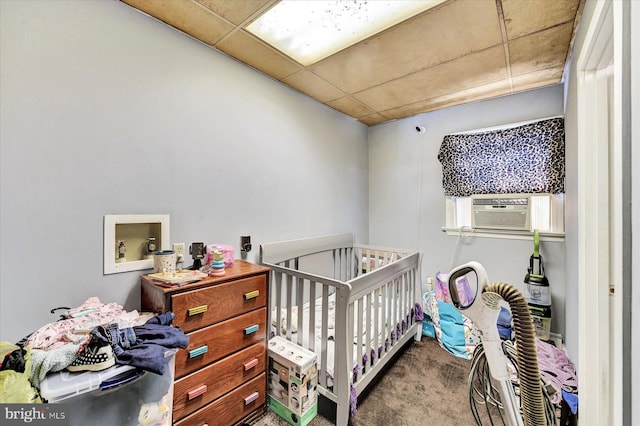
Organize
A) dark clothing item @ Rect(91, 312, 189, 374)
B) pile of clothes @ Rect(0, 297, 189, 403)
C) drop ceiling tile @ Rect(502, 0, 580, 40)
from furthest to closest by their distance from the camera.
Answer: drop ceiling tile @ Rect(502, 0, 580, 40), dark clothing item @ Rect(91, 312, 189, 374), pile of clothes @ Rect(0, 297, 189, 403)

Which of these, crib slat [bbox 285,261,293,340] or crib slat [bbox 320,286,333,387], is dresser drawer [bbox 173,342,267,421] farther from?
crib slat [bbox 320,286,333,387]

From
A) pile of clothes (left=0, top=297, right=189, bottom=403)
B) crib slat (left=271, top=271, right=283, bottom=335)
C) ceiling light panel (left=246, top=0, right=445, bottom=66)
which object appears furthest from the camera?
crib slat (left=271, top=271, right=283, bottom=335)

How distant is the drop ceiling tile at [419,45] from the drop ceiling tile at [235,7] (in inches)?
25.7

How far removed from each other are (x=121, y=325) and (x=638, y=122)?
191cm

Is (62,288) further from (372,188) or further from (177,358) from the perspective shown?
(372,188)

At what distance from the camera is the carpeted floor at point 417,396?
1.60 metres

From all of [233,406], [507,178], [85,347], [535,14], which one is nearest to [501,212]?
[507,178]

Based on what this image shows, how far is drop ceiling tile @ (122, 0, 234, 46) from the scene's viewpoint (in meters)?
1.44

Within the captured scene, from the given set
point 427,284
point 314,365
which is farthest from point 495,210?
point 314,365

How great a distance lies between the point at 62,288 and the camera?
126 centimetres

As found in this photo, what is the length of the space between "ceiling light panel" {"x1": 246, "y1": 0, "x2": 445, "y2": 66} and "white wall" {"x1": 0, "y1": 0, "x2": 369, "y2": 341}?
1.40 feet

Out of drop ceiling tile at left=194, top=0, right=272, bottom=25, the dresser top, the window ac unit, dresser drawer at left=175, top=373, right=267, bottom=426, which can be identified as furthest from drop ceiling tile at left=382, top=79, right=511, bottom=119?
dresser drawer at left=175, top=373, right=267, bottom=426

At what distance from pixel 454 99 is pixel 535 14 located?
1.18 meters

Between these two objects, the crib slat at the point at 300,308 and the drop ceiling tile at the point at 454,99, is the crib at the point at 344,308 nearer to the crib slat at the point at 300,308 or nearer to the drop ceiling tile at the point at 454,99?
the crib slat at the point at 300,308
